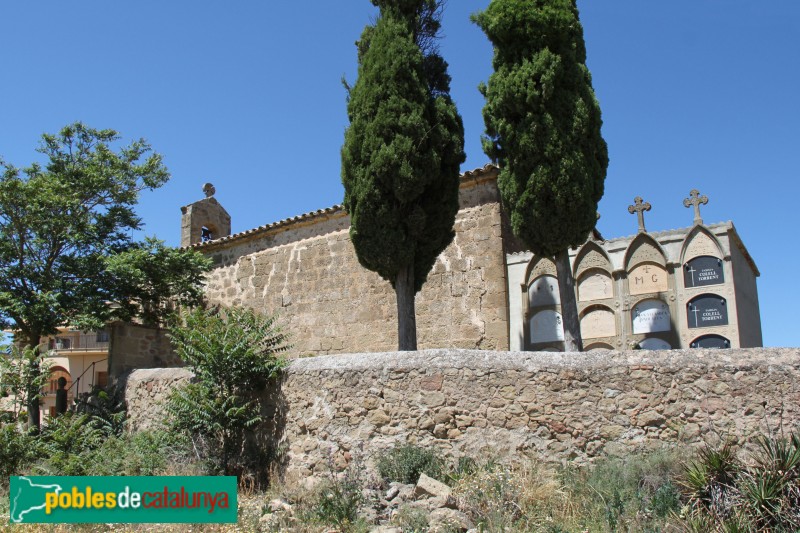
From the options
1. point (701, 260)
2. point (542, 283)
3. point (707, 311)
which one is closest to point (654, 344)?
point (707, 311)

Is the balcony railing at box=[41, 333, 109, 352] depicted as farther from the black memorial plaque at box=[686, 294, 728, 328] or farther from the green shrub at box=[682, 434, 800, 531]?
the green shrub at box=[682, 434, 800, 531]

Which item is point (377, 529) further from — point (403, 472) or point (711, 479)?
point (711, 479)

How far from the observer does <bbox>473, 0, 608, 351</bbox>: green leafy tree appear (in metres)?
9.96

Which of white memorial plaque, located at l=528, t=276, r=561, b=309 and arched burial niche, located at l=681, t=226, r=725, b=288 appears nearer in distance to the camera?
arched burial niche, located at l=681, t=226, r=725, b=288

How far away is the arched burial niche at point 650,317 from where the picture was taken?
11234 millimetres

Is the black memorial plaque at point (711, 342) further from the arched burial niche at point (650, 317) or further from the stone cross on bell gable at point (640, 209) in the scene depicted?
the stone cross on bell gable at point (640, 209)

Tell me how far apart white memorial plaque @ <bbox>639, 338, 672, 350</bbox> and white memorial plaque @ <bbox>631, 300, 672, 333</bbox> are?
16 cm

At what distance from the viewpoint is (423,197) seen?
1112 centimetres

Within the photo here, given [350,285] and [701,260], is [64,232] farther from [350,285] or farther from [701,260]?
[701,260]

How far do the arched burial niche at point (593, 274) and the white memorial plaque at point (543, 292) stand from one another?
431mm

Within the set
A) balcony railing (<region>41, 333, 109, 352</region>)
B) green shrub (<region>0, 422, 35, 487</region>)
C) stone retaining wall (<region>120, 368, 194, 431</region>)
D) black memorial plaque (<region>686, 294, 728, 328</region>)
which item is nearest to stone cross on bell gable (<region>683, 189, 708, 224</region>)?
black memorial plaque (<region>686, 294, 728, 328</region>)

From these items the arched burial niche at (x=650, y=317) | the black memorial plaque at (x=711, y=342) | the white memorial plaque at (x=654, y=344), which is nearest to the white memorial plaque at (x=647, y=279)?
the arched burial niche at (x=650, y=317)

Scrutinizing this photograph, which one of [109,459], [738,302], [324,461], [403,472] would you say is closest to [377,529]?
[403,472]

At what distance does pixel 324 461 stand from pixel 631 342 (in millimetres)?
5533
